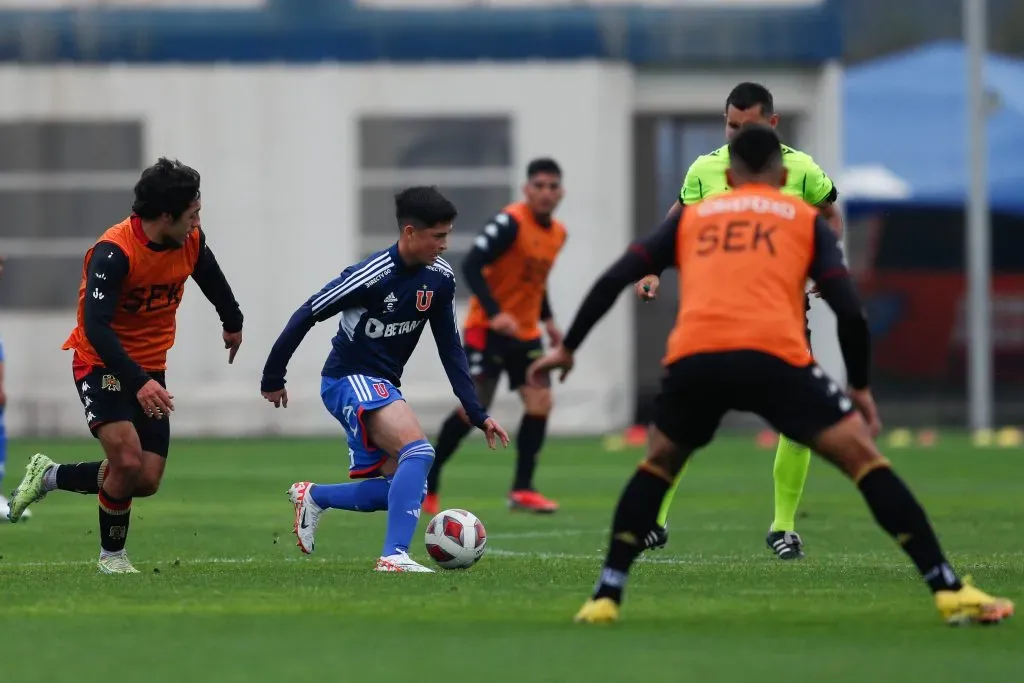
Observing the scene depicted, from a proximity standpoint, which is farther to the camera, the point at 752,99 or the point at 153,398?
the point at 752,99

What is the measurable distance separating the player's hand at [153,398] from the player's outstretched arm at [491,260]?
15.5 ft

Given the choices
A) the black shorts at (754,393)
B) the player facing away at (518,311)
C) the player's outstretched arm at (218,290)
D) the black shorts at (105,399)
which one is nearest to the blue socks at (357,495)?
the player's outstretched arm at (218,290)

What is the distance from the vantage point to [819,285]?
7363mm

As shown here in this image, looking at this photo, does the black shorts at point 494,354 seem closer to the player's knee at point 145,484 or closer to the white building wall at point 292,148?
the player's knee at point 145,484

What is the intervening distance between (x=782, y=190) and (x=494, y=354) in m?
4.46

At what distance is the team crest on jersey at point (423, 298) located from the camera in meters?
9.84

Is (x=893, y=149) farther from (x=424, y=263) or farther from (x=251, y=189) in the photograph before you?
(x=424, y=263)

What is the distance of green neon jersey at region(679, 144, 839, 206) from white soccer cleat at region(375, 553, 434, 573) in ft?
7.56

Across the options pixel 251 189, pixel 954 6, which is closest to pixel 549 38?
pixel 251 189

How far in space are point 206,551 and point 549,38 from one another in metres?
14.7

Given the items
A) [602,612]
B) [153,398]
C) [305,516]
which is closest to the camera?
[602,612]

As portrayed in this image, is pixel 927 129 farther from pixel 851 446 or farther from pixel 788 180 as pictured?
pixel 851 446

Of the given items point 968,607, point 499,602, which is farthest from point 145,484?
point 968,607

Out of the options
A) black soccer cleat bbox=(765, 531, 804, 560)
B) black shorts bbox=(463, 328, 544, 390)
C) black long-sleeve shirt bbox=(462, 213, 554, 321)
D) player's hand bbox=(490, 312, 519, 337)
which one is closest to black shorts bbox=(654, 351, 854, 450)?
black soccer cleat bbox=(765, 531, 804, 560)
